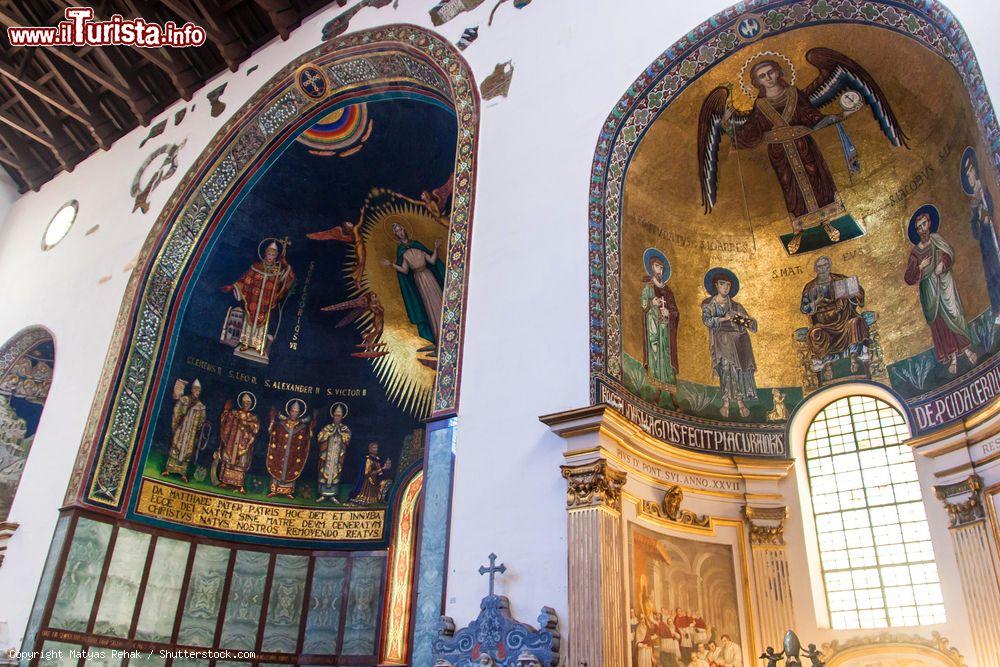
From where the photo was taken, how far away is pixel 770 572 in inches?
333

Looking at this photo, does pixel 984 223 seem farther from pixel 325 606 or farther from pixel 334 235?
pixel 325 606

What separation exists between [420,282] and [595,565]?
26.2ft

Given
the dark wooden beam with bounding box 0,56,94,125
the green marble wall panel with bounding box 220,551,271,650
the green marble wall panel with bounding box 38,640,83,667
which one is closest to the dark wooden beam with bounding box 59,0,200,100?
the dark wooden beam with bounding box 0,56,94,125

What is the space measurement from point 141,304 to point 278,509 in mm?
3839

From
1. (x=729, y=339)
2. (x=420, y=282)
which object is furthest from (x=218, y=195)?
(x=729, y=339)

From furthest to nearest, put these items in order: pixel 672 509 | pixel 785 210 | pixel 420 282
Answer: pixel 420 282 → pixel 785 210 → pixel 672 509

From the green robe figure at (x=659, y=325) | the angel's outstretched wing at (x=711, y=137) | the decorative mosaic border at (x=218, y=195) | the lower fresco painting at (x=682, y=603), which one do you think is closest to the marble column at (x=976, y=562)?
the lower fresco painting at (x=682, y=603)

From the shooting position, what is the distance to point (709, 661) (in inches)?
305

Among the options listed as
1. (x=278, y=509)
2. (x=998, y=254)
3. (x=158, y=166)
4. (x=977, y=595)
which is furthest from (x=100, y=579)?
(x=998, y=254)

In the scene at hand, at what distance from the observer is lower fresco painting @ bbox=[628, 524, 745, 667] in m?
7.37

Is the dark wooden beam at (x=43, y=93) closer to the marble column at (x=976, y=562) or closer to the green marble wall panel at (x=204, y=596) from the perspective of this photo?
the green marble wall panel at (x=204, y=596)

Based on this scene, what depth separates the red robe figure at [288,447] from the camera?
1334 cm

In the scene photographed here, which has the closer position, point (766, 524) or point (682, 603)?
point (682, 603)

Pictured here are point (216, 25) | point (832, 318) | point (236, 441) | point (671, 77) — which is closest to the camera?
point (671, 77)
